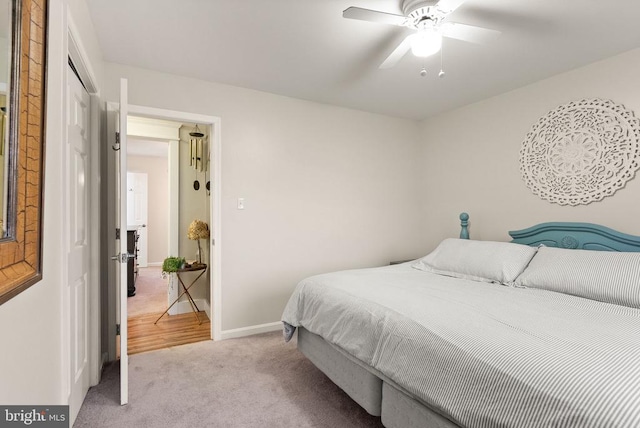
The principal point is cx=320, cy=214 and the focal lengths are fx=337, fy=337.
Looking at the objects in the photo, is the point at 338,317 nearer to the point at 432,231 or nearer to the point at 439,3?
the point at 439,3

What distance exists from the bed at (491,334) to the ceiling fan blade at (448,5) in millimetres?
1537

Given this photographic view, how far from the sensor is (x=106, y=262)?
265cm

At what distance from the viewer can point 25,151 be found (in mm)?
920

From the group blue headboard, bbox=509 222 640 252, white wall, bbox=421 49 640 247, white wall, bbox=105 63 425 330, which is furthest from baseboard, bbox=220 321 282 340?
blue headboard, bbox=509 222 640 252

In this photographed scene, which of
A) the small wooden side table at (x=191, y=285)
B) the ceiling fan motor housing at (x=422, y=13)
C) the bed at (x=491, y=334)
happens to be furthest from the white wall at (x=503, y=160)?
the small wooden side table at (x=191, y=285)

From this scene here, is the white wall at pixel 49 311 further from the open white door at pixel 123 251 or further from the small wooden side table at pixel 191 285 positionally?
the small wooden side table at pixel 191 285

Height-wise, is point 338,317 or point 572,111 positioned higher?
point 572,111

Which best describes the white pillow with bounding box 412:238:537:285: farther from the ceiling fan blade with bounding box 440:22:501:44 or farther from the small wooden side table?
the small wooden side table

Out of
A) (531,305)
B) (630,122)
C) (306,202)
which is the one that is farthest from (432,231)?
(531,305)

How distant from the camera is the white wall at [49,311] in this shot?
0.91m

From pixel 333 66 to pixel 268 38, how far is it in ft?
2.06

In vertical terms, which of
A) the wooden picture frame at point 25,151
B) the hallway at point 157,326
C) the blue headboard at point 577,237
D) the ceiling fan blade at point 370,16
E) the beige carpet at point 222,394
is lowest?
the hallway at point 157,326

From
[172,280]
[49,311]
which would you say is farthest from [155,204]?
[49,311]

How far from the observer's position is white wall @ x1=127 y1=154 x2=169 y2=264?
7367 millimetres
